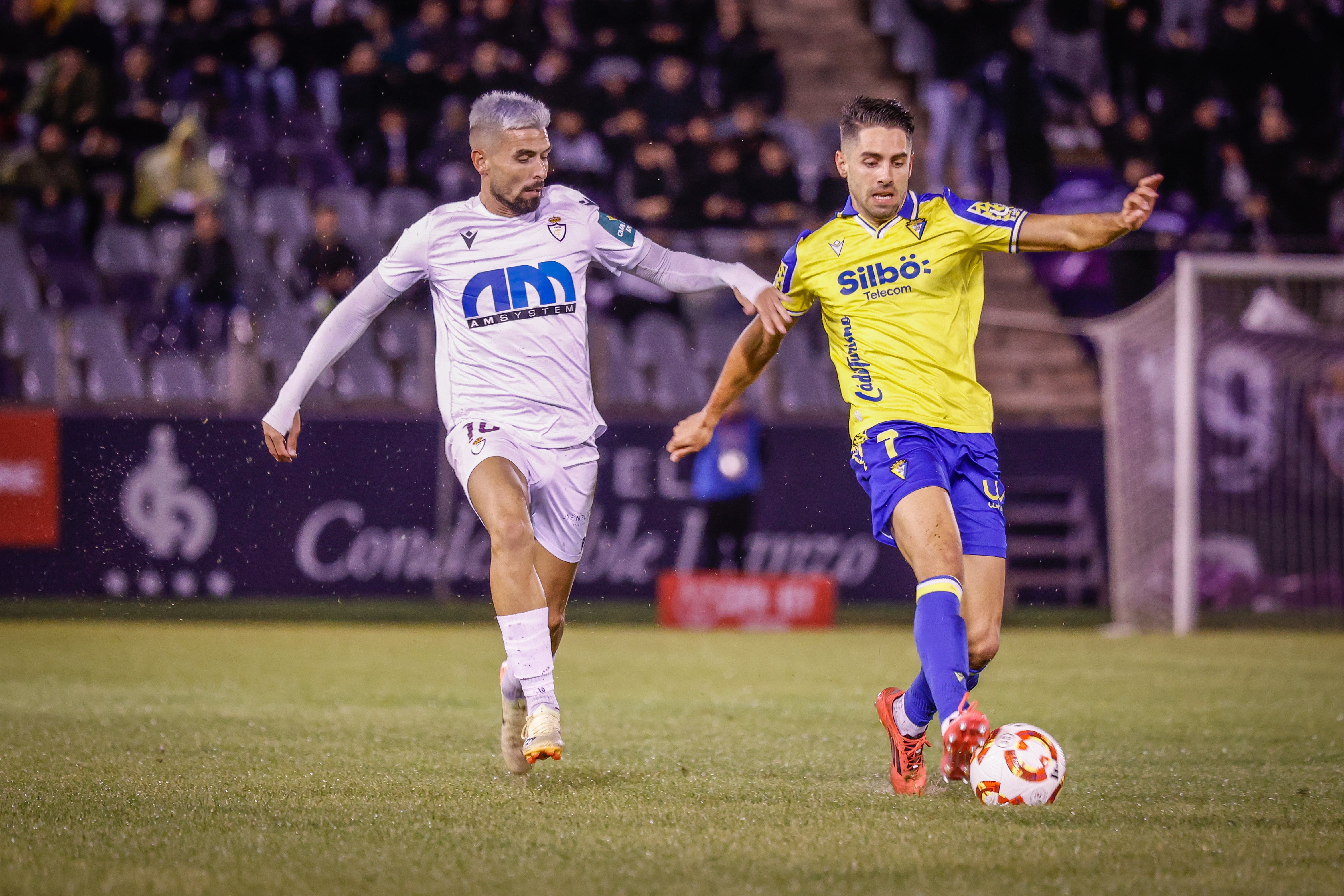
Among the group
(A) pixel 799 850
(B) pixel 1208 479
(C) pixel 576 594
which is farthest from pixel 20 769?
(B) pixel 1208 479

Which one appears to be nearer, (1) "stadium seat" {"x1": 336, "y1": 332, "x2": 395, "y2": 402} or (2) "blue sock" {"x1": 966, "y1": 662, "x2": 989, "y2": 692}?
(2) "blue sock" {"x1": 966, "y1": 662, "x2": 989, "y2": 692}

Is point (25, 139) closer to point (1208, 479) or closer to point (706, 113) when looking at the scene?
point (706, 113)

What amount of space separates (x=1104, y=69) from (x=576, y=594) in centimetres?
886

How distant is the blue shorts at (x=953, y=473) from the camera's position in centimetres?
501

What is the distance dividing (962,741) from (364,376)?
30.1 ft

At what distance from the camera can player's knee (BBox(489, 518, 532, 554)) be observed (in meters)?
5.02

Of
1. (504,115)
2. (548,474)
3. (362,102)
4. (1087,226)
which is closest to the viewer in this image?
(1087,226)

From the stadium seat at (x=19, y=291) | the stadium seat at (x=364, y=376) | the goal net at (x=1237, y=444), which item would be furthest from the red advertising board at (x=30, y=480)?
the goal net at (x=1237, y=444)

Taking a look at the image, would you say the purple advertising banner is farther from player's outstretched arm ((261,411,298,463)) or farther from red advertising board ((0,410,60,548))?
player's outstretched arm ((261,411,298,463))

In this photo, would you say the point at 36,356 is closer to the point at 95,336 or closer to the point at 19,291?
the point at 95,336

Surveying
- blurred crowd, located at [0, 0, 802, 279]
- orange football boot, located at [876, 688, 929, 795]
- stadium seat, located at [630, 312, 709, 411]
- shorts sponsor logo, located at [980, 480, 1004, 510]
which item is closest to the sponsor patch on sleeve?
shorts sponsor logo, located at [980, 480, 1004, 510]

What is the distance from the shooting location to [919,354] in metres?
5.11

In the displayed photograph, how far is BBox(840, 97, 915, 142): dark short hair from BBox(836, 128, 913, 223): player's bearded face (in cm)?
1

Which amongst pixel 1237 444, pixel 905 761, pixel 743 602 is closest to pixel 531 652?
pixel 905 761
